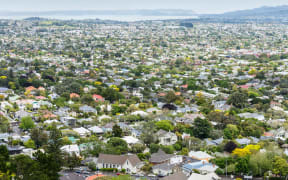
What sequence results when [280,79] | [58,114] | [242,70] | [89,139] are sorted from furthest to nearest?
[242,70] → [280,79] → [58,114] → [89,139]

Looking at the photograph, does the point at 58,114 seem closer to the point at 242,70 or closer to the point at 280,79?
the point at 280,79

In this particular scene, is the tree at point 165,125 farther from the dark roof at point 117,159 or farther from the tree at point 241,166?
the tree at point 241,166

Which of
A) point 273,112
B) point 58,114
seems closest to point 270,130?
point 273,112

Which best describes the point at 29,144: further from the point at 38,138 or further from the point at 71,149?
the point at 71,149

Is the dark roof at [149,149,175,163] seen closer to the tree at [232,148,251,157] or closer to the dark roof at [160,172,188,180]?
the dark roof at [160,172,188,180]

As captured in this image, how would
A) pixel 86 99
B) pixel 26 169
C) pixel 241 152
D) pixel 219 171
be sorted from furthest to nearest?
pixel 86 99 → pixel 241 152 → pixel 219 171 → pixel 26 169

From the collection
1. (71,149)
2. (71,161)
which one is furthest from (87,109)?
(71,161)
